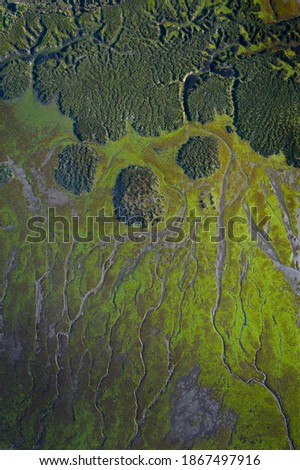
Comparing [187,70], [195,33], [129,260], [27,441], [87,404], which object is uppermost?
[195,33]

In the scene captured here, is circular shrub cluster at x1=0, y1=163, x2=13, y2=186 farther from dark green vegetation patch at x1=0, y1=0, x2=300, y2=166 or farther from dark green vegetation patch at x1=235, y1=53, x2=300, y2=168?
dark green vegetation patch at x1=235, y1=53, x2=300, y2=168

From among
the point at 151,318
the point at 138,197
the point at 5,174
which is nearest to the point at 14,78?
the point at 5,174

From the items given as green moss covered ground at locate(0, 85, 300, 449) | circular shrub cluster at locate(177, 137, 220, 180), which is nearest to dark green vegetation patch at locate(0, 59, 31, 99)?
green moss covered ground at locate(0, 85, 300, 449)

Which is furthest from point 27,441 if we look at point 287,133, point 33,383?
point 287,133

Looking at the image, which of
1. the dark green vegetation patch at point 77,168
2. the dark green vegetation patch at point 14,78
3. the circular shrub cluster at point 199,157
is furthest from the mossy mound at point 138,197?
the dark green vegetation patch at point 14,78

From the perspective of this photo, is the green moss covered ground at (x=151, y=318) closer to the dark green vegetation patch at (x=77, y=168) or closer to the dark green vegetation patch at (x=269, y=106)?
the dark green vegetation patch at (x=77, y=168)

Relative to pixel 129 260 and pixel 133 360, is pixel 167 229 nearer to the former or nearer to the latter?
pixel 129 260
